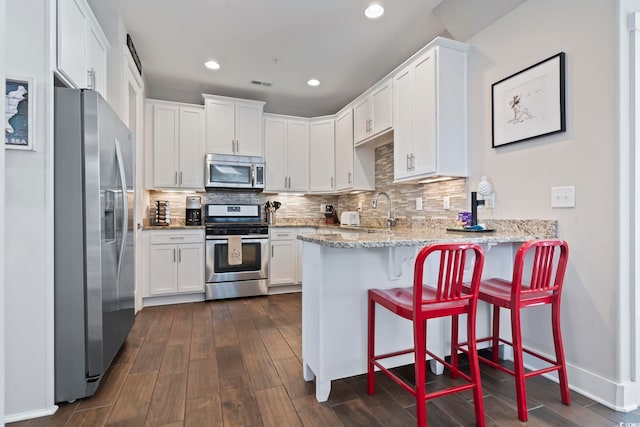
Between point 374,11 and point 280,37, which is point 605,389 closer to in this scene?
point 374,11

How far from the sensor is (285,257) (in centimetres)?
430

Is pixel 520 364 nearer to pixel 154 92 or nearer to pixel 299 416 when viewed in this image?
pixel 299 416

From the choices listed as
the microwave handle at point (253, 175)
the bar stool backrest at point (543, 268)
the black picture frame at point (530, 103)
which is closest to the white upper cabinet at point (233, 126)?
the microwave handle at point (253, 175)

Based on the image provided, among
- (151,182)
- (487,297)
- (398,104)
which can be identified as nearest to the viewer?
(487,297)

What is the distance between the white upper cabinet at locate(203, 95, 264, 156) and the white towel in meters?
→ 1.19

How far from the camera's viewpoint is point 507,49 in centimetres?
236

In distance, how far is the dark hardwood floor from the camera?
1.62 m

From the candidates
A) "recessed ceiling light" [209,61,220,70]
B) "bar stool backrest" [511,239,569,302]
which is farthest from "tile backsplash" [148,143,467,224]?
"recessed ceiling light" [209,61,220,70]

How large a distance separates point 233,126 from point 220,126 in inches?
6.6

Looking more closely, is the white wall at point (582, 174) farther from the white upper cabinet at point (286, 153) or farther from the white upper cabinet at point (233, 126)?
the white upper cabinet at point (233, 126)

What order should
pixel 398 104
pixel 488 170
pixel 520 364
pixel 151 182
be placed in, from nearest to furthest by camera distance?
pixel 520 364 → pixel 488 170 → pixel 398 104 → pixel 151 182

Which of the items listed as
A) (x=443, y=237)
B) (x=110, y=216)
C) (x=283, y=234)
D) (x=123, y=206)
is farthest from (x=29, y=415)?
(x=283, y=234)

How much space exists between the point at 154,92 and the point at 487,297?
4.59m

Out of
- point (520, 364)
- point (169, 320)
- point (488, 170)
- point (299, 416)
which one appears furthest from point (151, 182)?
point (520, 364)
